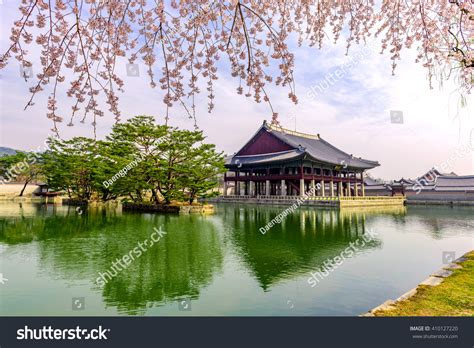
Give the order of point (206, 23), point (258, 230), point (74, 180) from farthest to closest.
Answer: point (74, 180), point (258, 230), point (206, 23)

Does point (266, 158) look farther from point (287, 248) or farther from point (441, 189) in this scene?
point (287, 248)

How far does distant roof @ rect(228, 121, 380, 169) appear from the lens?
38356 mm

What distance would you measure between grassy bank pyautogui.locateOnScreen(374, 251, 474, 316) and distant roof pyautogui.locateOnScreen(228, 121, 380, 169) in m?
28.6

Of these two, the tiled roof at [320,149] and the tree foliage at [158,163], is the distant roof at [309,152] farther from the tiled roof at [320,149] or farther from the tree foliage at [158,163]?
the tree foliage at [158,163]

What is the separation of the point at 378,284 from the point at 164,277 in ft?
16.1

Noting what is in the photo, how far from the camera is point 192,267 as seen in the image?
8.34m

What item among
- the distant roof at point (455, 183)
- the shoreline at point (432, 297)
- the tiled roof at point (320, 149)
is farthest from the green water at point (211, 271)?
the distant roof at point (455, 183)

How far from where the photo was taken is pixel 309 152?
127 ft

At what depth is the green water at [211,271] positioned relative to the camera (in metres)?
5.80

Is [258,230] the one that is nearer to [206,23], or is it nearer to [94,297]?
[94,297]

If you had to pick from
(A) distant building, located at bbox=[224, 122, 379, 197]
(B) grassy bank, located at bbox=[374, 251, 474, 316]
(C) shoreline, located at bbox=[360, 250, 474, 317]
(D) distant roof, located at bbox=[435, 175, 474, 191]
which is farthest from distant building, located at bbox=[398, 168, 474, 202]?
(B) grassy bank, located at bbox=[374, 251, 474, 316]

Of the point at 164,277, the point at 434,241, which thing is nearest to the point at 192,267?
the point at 164,277

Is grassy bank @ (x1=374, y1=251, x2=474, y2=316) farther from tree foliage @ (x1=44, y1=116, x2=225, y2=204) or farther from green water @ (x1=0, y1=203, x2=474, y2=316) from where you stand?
tree foliage @ (x1=44, y1=116, x2=225, y2=204)
